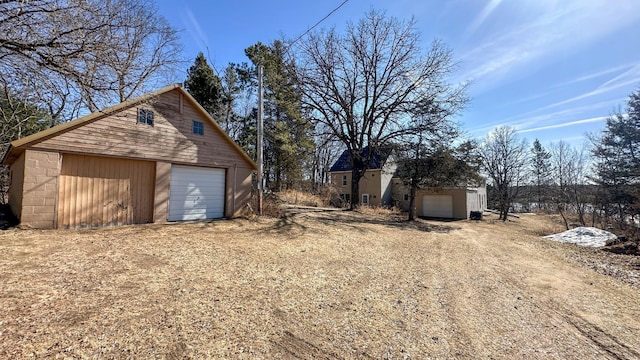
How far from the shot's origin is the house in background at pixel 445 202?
23312mm

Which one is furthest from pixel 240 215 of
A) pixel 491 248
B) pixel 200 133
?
pixel 491 248

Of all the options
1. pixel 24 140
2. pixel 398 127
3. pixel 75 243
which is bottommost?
pixel 75 243

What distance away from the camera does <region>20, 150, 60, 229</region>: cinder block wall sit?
23.5 ft

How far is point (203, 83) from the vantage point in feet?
67.5

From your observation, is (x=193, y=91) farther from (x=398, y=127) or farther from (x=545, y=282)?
(x=545, y=282)

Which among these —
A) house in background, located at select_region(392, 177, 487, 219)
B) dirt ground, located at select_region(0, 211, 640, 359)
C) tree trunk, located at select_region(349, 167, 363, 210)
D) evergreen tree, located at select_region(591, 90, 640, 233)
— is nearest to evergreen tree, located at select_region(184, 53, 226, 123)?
tree trunk, located at select_region(349, 167, 363, 210)

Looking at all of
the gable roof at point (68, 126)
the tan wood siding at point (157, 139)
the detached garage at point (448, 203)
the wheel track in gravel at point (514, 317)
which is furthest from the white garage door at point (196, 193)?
the detached garage at point (448, 203)

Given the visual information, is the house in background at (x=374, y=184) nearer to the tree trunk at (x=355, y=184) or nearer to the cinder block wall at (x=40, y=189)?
the tree trunk at (x=355, y=184)

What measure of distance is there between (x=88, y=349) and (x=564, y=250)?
574 inches

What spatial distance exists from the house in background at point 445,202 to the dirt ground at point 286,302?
15.7 m

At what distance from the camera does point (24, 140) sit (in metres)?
7.08

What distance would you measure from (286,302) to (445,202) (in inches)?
909

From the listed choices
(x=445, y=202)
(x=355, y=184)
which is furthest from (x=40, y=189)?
(x=445, y=202)

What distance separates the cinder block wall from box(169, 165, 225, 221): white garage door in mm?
3094
